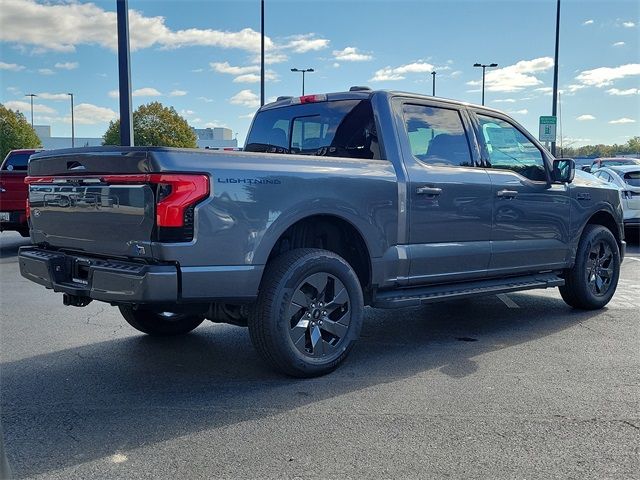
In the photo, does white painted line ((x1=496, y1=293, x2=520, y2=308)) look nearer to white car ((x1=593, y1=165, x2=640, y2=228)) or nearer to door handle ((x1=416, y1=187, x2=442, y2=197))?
door handle ((x1=416, y1=187, x2=442, y2=197))

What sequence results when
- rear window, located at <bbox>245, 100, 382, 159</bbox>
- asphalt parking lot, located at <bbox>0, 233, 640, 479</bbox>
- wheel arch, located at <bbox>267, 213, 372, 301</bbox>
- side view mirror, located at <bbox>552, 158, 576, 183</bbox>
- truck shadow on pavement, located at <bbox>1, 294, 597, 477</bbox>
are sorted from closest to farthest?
asphalt parking lot, located at <bbox>0, 233, 640, 479</bbox>
truck shadow on pavement, located at <bbox>1, 294, 597, 477</bbox>
wheel arch, located at <bbox>267, 213, 372, 301</bbox>
rear window, located at <bbox>245, 100, 382, 159</bbox>
side view mirror, located at <bbox>552, 158, 576, 183</bbox>

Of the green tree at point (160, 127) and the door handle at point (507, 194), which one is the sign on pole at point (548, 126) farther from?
the green tree at point (160, 127)

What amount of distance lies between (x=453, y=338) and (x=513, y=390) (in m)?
1.48

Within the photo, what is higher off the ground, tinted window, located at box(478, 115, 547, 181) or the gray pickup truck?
tinted window, located at box(478, 115, 547, 181)

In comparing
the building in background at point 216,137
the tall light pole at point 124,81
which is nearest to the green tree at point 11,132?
the building in background at point 216,137

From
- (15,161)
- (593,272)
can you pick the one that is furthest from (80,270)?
(15,161)

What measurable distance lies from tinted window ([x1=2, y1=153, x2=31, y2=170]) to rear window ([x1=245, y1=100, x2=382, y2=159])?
9.63m

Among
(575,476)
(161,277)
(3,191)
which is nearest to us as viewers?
(575,476)

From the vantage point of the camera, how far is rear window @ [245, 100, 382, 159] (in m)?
5.18

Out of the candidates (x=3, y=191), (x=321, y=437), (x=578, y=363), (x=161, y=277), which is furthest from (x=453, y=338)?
(x=3, y=191)

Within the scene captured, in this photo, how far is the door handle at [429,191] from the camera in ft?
16.5

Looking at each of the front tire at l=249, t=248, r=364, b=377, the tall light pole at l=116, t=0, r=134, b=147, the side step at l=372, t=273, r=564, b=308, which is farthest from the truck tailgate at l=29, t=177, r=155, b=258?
the tall light pole at l=116, t=0, r=134, b=147

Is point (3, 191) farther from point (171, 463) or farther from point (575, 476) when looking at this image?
point (575, 476)

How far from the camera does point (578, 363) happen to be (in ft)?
16.1
